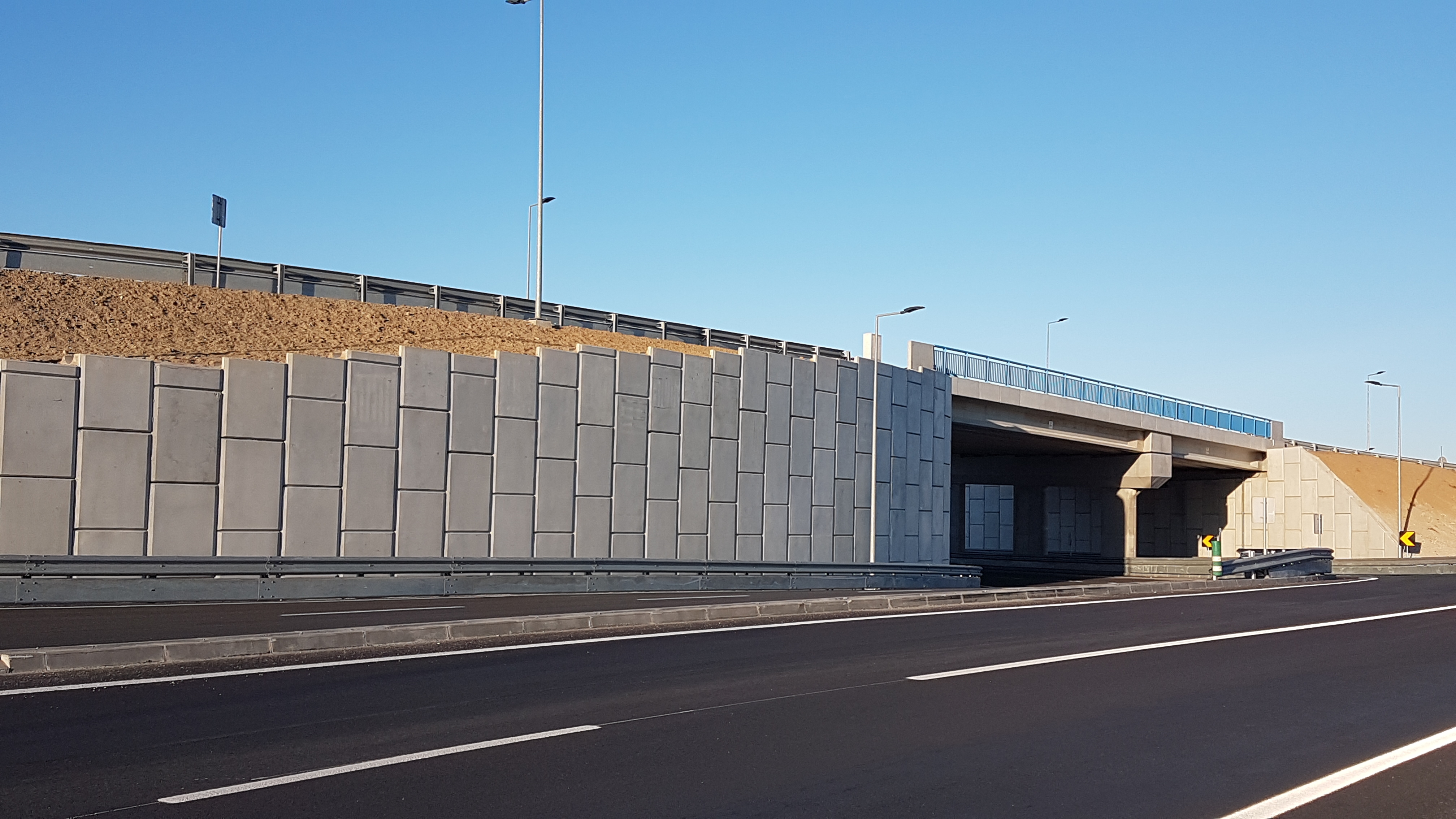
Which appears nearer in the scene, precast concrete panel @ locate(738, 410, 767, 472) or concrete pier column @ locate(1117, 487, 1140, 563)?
precast concrete panel @ locate(738, 410, 767, 472)

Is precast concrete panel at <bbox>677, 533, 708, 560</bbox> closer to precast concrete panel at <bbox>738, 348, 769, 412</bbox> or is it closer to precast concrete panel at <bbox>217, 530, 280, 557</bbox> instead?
precast concrete panel at <bbox>738, 348, 769, 412</bbox>

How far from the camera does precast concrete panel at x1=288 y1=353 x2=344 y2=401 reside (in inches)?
896

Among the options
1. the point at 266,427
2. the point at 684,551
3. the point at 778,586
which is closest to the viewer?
the point at 266,427

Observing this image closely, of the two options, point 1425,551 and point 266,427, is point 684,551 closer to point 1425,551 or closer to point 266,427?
point 266,427

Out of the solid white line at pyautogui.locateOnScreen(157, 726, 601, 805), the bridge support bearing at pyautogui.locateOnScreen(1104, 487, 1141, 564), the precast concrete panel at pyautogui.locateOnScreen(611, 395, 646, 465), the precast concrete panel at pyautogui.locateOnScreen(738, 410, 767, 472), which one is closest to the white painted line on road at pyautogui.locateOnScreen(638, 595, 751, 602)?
the precast concrete panel at pyautogui.locateOnScreen(611, 395, 646, 465)

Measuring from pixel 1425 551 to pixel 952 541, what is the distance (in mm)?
23680

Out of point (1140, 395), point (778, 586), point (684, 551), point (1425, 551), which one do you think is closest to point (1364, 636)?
point (778, 586)

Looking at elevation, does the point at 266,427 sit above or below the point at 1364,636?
above

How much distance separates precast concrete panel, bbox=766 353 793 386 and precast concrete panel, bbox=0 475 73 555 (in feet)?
55.7

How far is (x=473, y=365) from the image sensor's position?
83.6ft

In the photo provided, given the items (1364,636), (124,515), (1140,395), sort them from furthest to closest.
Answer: (1140,395) → (124,515) → (1364,636)

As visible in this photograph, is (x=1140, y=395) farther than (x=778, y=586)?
Yes

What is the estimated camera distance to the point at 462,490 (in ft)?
83.0

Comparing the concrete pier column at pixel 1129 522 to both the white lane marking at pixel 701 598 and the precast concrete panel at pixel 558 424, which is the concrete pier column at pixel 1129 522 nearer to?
the precast concrete panel at pixel 558 424
